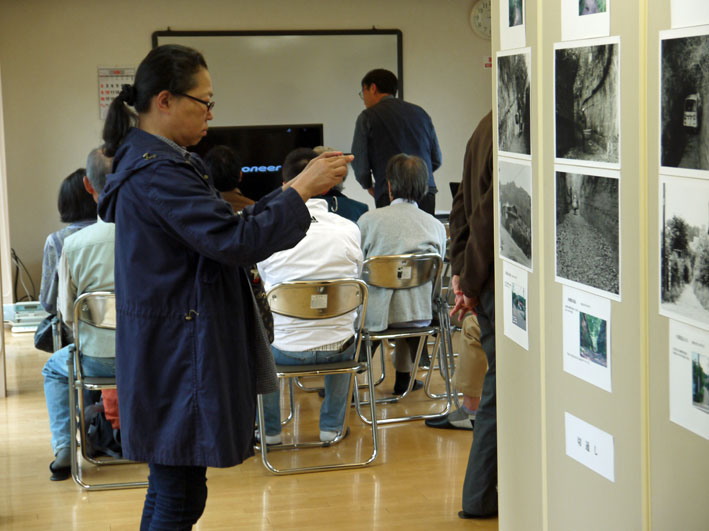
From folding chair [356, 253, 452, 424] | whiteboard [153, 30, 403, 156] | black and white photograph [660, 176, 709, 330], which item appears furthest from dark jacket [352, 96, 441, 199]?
black and white photograph [660, 176, 709, 330]

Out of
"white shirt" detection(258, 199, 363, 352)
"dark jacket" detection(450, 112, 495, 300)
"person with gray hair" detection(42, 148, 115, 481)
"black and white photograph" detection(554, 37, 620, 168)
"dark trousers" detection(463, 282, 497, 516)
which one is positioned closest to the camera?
"black and white photograph" detection(554, 37, 620, 168)

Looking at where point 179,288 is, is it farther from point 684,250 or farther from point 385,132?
point 385,132

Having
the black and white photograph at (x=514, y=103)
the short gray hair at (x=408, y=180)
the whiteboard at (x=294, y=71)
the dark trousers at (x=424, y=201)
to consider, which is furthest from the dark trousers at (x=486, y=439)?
the whiteboard at (x=294, y=71)

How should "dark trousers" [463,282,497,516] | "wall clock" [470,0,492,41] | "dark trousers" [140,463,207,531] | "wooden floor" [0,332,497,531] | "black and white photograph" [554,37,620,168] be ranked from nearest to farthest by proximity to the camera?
1. "black and white photograph" [554,37,620,168]
2. "dark trousers" [140,463,207,531]
3. "dark trousers" [463,282,497,516]
4. "wooden floor" [0,332,497,531]
5. "wall clock" [470,0,492,41]

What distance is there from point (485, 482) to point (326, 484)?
77cm

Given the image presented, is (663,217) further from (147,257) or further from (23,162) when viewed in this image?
(23,162)

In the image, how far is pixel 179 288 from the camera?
2.00 metres

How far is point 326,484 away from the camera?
3.46 meters

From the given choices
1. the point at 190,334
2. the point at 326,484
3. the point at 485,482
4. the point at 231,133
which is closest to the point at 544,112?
the point at 190,334

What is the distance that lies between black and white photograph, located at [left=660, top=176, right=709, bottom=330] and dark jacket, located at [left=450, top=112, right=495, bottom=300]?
3.90ft

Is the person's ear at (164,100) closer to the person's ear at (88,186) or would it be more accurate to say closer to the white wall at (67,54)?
the person's ear at (88,186)

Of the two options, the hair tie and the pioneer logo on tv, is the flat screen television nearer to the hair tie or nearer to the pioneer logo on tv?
the pioneer logo on tv

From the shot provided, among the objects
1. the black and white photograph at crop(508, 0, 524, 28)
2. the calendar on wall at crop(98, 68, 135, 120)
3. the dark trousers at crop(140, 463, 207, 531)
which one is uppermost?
the calendar on wall at crop(98, 68, 135, 120)

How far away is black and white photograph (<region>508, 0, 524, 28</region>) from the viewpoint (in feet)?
6.08
